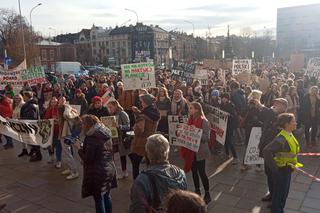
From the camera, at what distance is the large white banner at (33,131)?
313 inches

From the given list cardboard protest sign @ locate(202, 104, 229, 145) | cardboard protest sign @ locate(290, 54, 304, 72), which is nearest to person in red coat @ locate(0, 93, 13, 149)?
cardboard protest sign @ locate(202, 104, 229, 145)

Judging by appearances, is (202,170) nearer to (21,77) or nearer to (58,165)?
(58,165)

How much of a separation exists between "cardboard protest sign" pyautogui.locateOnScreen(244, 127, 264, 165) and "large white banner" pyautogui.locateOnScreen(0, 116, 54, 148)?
14.6ft

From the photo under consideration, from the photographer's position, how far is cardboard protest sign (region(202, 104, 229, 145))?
310 inches

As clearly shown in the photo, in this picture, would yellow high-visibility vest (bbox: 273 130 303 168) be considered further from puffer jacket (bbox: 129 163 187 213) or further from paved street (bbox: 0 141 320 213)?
puffer jacket (bbox: 129 163 187 213)

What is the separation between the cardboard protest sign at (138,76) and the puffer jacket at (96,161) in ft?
19.9

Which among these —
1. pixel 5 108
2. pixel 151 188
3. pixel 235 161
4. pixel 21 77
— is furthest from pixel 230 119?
pixel 21 77

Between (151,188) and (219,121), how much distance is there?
17.3 ft

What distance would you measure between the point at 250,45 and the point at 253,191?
103 m

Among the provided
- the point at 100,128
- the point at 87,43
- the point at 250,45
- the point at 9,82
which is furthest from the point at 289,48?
the point at 100,128

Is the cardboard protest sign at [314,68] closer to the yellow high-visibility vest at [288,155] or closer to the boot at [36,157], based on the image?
the yellow high-visibility vest at [288,155]

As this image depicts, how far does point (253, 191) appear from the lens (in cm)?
634

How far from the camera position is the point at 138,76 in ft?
35.7

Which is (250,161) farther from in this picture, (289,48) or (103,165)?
(289,48)
